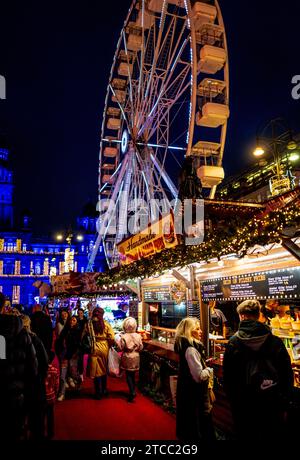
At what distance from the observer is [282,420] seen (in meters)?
3.10

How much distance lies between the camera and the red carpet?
533 cm

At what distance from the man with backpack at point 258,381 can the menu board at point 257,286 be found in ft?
7.37

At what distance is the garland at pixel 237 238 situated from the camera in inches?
175

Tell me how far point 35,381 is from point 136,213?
11306 mm

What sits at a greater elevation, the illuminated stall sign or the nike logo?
the illuminated stall sign

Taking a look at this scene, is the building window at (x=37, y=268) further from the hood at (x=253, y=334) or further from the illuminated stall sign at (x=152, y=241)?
the hood at (x=253, y=334)

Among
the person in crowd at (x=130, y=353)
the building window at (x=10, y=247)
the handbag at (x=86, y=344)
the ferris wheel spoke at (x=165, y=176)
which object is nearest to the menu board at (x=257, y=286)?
the person in crowd at (x=130, y=353)

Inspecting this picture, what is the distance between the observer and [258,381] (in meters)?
3.10

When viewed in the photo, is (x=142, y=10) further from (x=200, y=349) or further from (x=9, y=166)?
(x=9, y=166)

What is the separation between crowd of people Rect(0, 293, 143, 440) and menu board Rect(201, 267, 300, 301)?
5.86 ft

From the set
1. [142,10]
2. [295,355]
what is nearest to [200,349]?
[295,355]

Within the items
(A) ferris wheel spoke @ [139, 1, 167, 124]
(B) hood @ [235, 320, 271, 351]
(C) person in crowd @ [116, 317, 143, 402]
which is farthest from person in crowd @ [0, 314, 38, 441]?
(A) ferris wheel spoke @ [139, 1, 167, 124]

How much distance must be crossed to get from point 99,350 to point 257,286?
3404mm

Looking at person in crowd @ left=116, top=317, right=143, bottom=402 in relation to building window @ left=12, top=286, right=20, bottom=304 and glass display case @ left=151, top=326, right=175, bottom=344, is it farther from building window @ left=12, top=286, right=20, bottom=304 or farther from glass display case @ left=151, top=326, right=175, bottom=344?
building window @ left=12, top=286, right=20, bottom=304
